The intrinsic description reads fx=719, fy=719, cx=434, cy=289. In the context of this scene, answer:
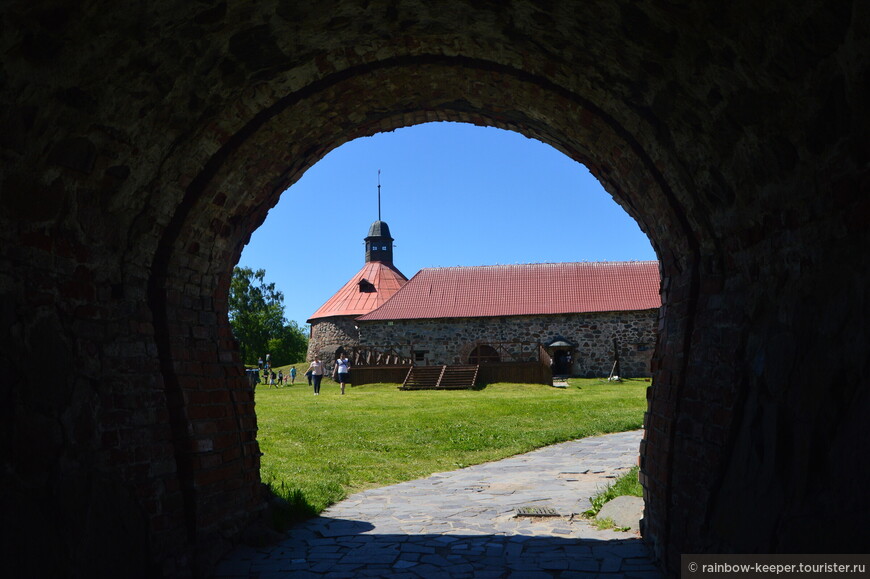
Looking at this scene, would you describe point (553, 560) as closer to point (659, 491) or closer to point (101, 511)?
point (659, 491)

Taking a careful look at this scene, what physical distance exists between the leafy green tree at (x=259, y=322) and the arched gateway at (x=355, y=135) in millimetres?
51558

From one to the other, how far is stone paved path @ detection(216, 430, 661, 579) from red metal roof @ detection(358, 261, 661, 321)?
2168 centimetres

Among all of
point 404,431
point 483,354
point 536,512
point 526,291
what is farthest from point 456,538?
point 526,291

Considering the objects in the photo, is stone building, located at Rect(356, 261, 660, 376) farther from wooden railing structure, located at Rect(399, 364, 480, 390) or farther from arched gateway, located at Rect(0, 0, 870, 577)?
arched gateway, located at Rect(0, 0, 870, 577)

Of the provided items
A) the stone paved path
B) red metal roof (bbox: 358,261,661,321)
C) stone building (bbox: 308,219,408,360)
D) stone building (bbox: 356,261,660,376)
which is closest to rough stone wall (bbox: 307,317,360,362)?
stone building (bbox: 308,219,408,360)

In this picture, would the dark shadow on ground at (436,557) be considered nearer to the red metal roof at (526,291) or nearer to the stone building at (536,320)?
the stone building at (536,320)

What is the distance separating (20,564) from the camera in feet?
10.8

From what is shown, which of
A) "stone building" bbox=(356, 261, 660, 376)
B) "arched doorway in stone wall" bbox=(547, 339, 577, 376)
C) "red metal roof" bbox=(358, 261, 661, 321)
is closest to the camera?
"stone building" bbox=(356, 261, 660, 376)

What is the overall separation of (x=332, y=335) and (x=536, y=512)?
28532mm

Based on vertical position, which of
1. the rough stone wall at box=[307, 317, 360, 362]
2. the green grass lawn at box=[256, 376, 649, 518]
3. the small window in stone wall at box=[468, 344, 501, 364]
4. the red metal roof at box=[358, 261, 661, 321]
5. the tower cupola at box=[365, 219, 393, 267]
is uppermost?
the tower cupola at box=[365, 219, 393, 267]

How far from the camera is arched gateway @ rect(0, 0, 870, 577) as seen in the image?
2775mm

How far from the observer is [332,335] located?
111ft

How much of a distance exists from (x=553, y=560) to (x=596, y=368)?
80.9ft

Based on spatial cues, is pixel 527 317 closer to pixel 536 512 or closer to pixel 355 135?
pixel 536 512
